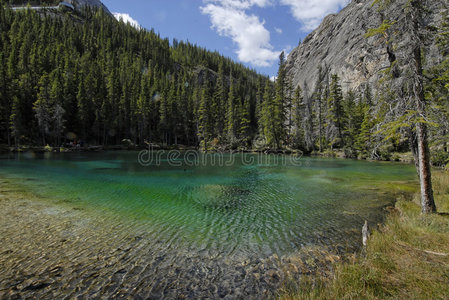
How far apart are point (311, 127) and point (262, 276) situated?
204 ft

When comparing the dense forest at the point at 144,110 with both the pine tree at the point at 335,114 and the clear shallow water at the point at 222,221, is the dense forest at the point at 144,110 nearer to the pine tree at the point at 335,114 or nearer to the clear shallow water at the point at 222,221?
the pine tree at the point at 335,114

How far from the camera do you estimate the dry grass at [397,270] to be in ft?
14.6

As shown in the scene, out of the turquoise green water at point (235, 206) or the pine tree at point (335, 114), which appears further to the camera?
the pine tree at point (335, 114)

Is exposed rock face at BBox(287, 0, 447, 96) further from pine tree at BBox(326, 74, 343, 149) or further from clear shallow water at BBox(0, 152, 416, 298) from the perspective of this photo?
clear shallow water at BBox(0, 152, 416, 298)

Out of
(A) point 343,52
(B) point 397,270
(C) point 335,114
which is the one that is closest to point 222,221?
(B) point 397,270

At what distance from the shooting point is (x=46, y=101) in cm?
5569

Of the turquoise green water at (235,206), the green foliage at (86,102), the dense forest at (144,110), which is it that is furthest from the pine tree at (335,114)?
the turquoise green water at (235,206)

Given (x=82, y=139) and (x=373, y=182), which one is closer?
(x=373, y=182)

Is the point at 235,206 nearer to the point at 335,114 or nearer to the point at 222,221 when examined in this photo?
the point at 222,221

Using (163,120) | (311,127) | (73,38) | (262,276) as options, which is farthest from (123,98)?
(262,276)

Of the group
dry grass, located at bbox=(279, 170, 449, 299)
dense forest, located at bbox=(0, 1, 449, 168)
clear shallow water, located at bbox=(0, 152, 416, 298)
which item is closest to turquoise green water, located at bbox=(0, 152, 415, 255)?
clear shallow water, located at bbox=(0, 152, 416, 298)

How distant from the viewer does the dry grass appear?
4465 millimetres

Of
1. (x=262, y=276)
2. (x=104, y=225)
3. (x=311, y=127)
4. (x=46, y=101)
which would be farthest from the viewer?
(x=311, y=127)

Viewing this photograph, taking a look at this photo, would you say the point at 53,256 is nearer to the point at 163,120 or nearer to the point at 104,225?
the point at 104,225
